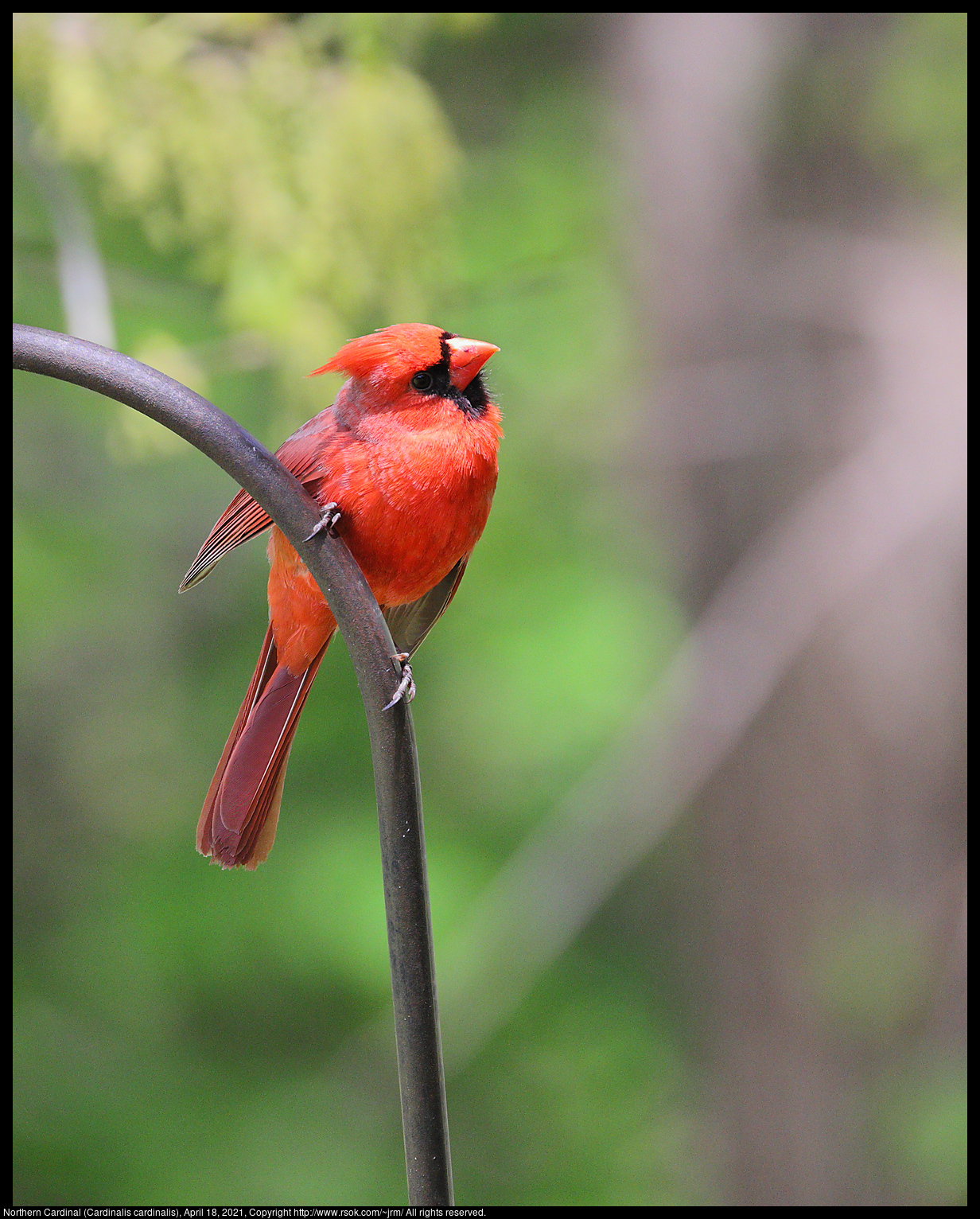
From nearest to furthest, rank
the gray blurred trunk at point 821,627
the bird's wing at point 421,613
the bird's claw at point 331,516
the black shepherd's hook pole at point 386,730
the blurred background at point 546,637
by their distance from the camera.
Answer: the black shepherd's hook pole at point 386,730, the bird's claw at point 331,516, the bird's wing at point 421,613, the blurred background at point 546,637, the gray blurred trunk at point 821,627

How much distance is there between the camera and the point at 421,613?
215cm

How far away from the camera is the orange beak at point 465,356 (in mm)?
1759

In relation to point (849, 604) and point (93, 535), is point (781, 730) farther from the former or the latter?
point (93, 535)

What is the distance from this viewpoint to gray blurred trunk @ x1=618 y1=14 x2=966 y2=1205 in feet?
12.3

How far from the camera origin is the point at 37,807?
4.64 m

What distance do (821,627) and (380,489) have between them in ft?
8.00

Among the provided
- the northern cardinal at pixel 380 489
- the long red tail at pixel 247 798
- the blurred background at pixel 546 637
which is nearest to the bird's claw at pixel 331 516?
the northern cardinal at pixel 380 489

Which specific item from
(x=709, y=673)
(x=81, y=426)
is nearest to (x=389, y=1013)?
(x=709, y=673)

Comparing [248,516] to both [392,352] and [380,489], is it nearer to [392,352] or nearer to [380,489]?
[380,489]

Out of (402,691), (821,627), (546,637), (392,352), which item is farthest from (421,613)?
(546,637)

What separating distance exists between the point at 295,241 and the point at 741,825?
232 centimetres

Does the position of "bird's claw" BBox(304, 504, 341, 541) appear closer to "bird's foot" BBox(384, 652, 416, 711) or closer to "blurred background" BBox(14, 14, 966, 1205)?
"bird's foot" BBox(384, 652, 416, 711)

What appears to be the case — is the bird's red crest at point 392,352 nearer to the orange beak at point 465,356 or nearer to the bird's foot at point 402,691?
the orange beak at point 465,356

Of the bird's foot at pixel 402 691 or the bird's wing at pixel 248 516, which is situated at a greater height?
the bird's wing at pixel 248 516
